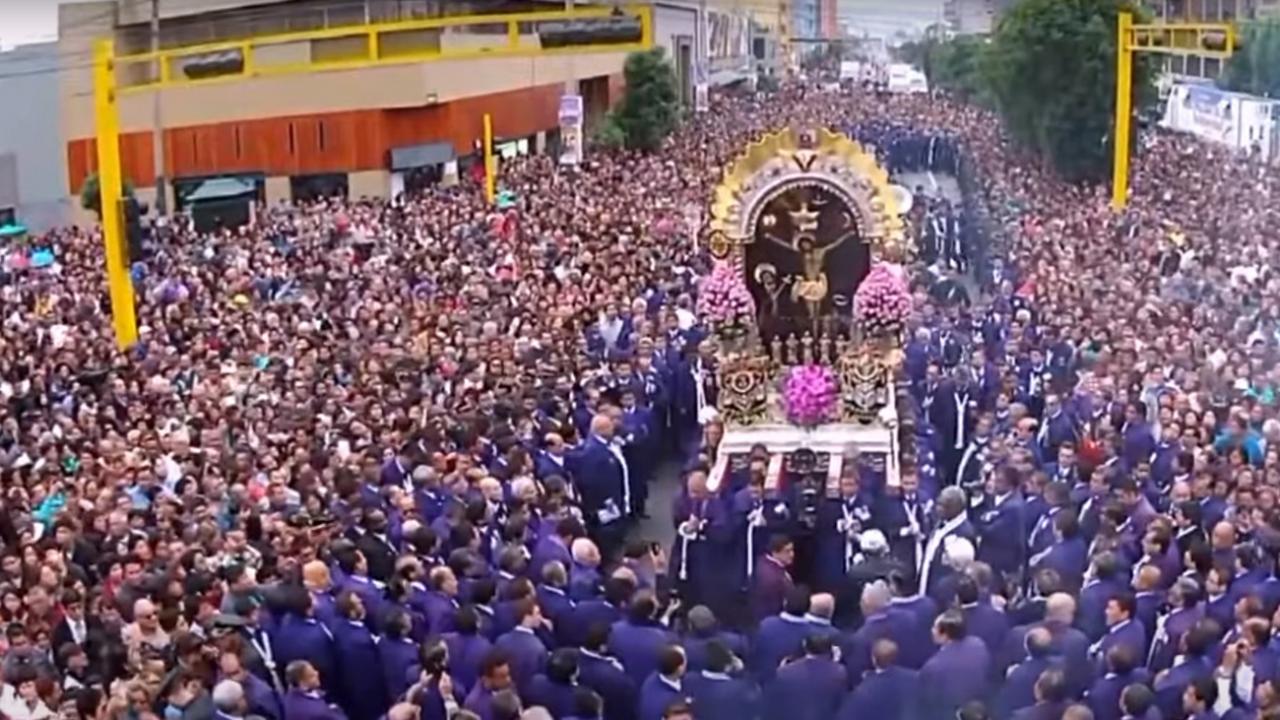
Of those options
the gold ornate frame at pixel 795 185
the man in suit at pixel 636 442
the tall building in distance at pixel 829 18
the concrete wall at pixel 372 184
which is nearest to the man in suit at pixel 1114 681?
the man in suit at pixel 636 442

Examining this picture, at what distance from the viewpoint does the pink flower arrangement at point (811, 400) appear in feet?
53.0

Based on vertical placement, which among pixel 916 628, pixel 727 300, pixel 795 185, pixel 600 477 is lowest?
pixel 600 477

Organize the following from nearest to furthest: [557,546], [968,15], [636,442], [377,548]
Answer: [377,548]
[557,546]
[636,442]
[968,15]

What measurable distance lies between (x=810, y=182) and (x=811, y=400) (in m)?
2.28

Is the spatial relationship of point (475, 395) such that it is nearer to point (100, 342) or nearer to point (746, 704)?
point (100, 342)

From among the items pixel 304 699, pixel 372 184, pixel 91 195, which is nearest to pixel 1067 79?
pixel 372 184

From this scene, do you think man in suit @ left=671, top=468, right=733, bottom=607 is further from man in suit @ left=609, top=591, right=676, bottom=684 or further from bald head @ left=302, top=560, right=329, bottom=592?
bald head @ left=302, top=560, right=329, bottom=592

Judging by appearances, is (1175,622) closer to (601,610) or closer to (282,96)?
(601,610)

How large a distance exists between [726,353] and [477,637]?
824cm

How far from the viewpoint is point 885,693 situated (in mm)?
8742

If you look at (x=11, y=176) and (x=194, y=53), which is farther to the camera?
(x=11, y=176)

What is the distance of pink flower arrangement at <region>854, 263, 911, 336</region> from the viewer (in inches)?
665

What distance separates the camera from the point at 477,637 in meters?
9.10

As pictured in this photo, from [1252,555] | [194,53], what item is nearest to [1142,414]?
[1252,555]
